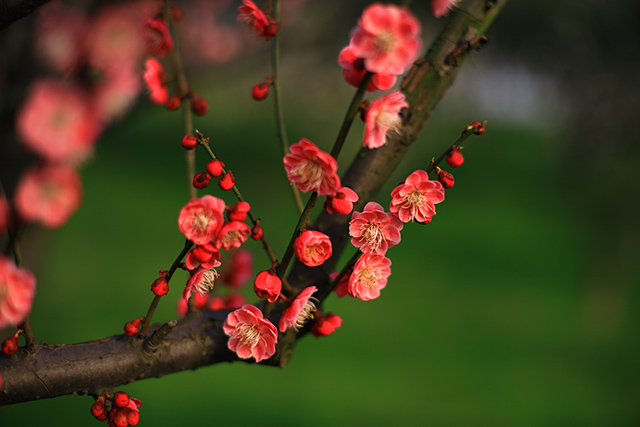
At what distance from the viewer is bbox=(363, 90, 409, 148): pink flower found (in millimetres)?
746

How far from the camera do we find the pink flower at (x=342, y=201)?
31.4 inches

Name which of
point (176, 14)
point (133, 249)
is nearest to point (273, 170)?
point (133, 249)

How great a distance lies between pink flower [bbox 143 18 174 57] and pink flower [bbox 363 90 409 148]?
1.95 ft

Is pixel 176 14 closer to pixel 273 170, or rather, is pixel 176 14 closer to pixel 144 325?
→ pixel 144 325

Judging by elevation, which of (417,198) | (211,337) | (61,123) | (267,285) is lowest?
(61,123)

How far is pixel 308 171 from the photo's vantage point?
2.54 ft

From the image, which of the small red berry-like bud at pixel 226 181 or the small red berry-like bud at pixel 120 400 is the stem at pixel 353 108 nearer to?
the small red berry-like bud at pixel 226 181

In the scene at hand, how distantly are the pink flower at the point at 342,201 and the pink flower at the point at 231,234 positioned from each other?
0.13 metres

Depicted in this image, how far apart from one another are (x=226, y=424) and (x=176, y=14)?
130 inches

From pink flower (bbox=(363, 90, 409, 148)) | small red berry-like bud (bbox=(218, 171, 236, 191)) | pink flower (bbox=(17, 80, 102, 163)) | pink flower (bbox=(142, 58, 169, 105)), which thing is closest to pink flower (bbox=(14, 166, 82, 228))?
pink flower (bbox=(17, 80, 102, 163))

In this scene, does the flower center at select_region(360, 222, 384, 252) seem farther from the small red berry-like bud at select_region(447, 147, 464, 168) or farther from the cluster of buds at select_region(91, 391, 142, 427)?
the cluster of buds at select_region(91, 391, 142, 427)

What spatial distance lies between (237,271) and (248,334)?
2.38 ft

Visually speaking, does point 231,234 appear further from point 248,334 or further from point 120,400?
point 120,400

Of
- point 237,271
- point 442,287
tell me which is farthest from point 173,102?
point 442,287
